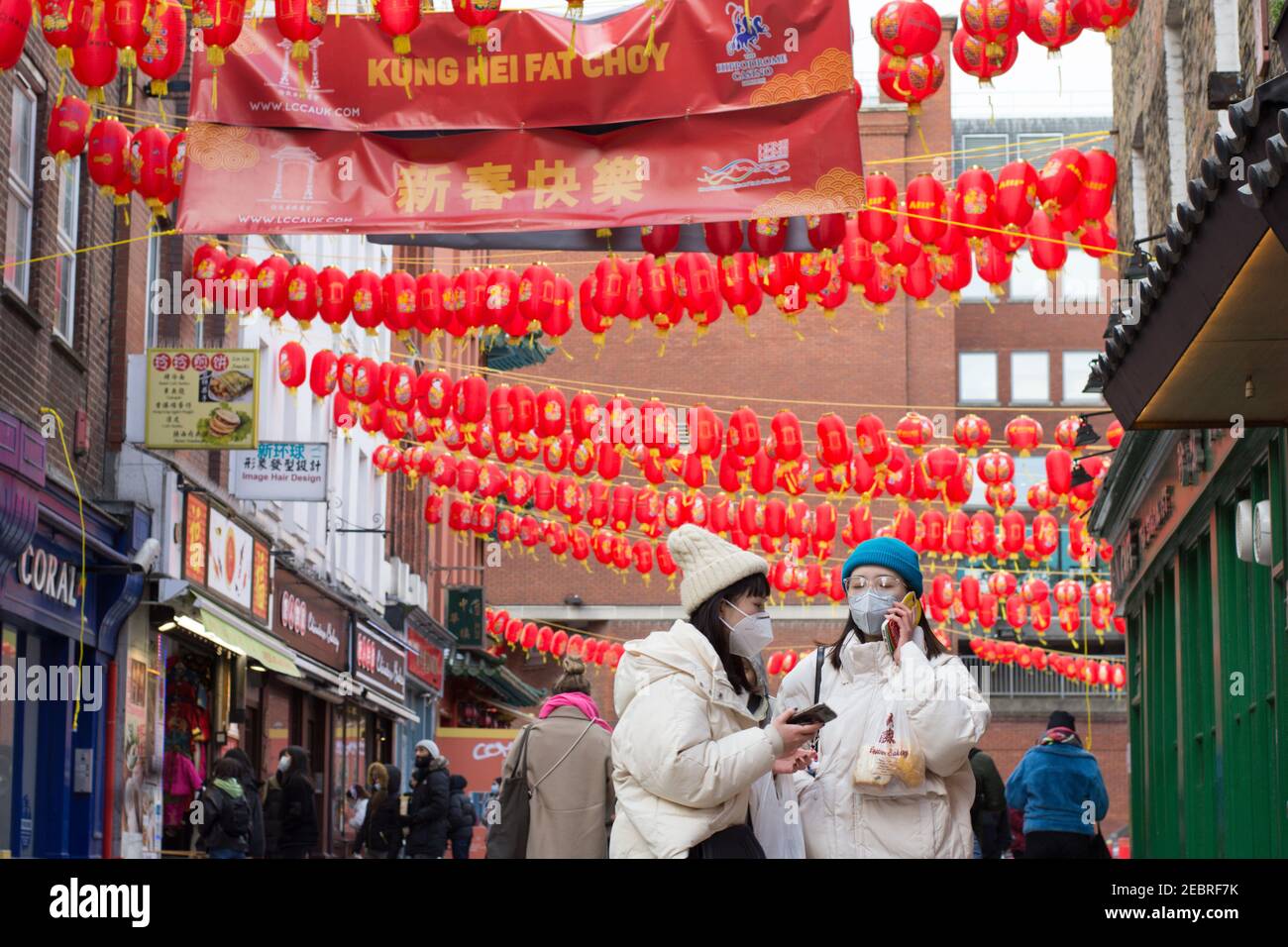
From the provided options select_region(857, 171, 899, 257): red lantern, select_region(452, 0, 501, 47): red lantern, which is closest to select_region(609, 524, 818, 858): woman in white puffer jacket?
select_region(452, 0, 501, 47): red lantern

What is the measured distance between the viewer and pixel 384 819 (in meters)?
19.4

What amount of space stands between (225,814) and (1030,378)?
135 ft

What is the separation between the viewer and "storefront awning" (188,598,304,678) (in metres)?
20.6

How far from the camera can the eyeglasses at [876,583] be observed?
6.30 m

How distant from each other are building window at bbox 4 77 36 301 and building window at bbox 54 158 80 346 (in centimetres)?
74

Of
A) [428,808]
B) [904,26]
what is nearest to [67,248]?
[428,808]

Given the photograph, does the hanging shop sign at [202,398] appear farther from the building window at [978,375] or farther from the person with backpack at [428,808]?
the building window at [978,375]

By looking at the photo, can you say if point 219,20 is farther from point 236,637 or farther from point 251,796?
point 236,637

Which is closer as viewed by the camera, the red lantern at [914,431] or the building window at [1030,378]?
the red lantern at [914,431]

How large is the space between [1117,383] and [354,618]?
892 inches

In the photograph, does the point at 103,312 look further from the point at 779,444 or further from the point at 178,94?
the point at 779,444

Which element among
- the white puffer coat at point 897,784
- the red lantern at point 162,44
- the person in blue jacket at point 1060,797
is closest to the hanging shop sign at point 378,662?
the person in blue jacket at point 1060,797

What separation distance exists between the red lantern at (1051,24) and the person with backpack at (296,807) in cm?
1040

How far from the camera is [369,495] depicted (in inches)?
1428
